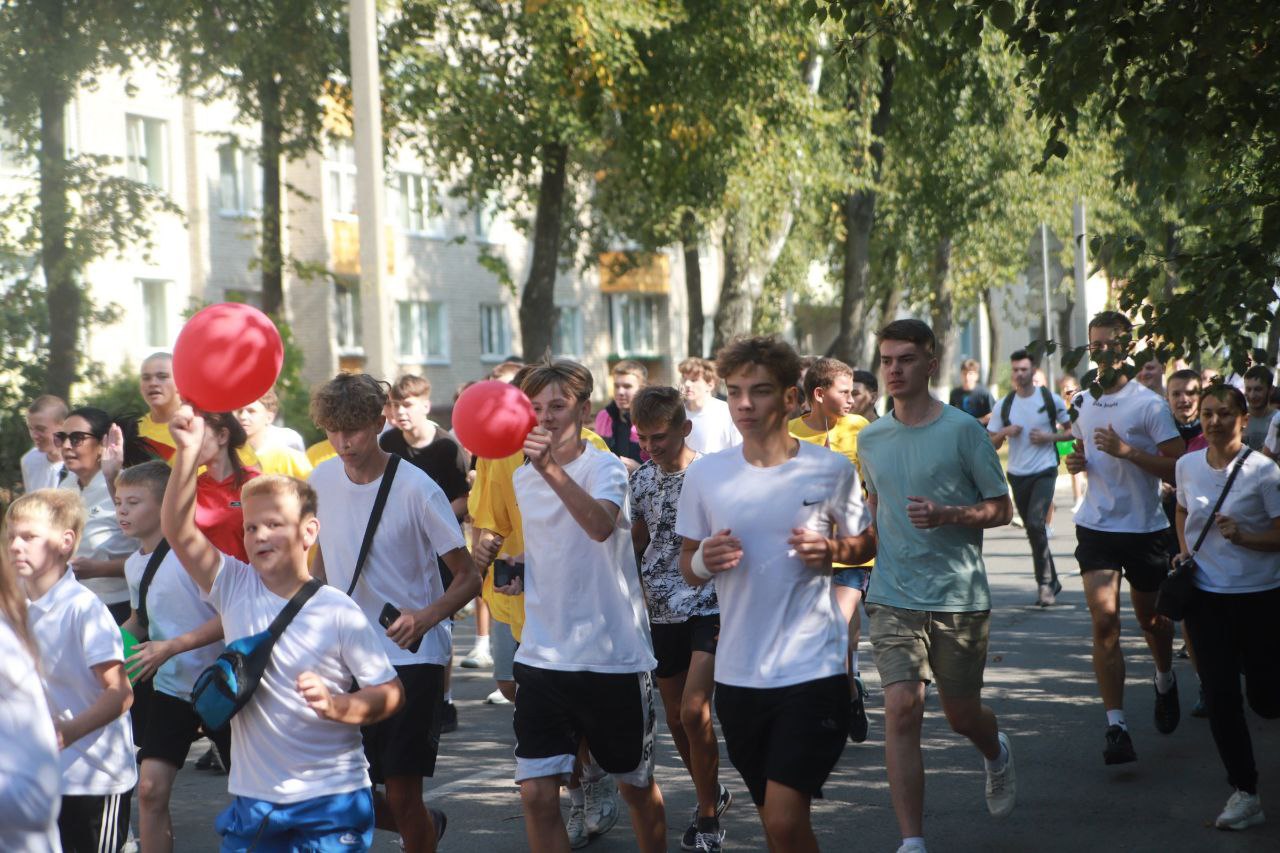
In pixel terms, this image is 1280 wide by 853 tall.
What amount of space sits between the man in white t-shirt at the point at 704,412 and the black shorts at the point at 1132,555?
A: 286 cm

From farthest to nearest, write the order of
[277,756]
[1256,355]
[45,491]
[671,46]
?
1. [671,46]
2. [1256,355]
3. [45,491]
4. [277,756]

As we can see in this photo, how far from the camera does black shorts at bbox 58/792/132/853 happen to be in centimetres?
475

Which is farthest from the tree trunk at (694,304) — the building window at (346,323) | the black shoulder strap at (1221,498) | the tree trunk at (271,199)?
the black shoulder strap at (1221,498)

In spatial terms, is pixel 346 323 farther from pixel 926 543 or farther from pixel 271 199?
pixel 926 543

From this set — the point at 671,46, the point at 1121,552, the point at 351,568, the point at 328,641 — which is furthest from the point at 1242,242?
the point at 671,46

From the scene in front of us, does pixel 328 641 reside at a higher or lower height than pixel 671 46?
lower

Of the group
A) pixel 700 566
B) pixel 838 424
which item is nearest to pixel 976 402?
pixel 838 424

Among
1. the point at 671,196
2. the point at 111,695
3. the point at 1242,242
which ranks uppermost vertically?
the point at 671,196

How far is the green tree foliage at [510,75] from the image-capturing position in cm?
1959

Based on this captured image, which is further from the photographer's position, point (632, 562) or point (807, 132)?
point (807, 132)

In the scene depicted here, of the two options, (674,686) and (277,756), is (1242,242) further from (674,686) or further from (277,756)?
(277,756)

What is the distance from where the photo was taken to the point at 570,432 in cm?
569

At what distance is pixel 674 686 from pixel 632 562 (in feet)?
4.41

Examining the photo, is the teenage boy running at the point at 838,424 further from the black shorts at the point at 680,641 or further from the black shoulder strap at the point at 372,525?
the black shoulder strap at the point at 372,525
